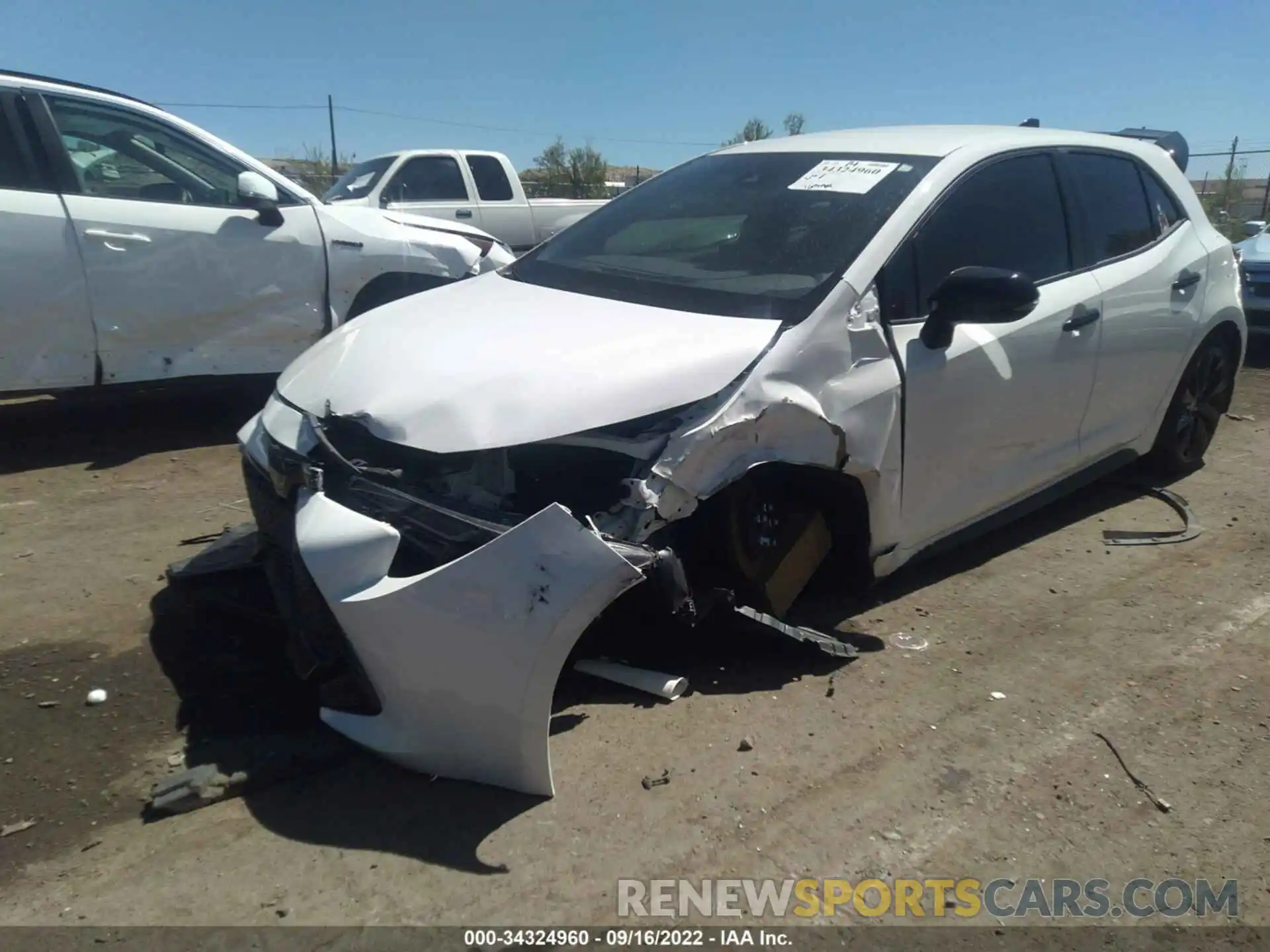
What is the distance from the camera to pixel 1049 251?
4223 mm

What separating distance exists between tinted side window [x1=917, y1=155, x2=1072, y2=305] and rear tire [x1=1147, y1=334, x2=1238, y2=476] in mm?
1425

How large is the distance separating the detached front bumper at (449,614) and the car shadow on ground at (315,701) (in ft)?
0.45

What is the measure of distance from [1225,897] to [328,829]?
222cm

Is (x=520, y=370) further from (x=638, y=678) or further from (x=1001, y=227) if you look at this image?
(x=1001, y=227)

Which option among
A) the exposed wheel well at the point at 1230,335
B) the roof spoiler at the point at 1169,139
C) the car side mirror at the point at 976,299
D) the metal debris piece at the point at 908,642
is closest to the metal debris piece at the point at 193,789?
the metal debris piece at the point at 908,642

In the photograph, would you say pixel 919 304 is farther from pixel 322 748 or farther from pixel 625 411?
pixel 322 748

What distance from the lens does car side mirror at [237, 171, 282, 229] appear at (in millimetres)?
5957

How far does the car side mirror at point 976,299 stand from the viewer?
3393 millimetres

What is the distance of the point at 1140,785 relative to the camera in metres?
2.94

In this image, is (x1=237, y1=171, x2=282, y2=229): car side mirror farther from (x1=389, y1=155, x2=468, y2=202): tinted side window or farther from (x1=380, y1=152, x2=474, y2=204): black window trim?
(x1=389, y1=155, x2=468, y2=202): tinted side window

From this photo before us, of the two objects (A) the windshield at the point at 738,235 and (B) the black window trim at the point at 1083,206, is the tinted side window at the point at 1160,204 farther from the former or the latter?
(A) the windshield at the point at 738,235

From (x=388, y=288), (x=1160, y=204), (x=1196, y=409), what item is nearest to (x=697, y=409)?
(x=1160, y=204)

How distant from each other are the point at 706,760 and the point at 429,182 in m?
11.4

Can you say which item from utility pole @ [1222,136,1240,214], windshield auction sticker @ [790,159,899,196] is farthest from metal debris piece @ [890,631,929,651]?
utility pole @ [1222,136,1240,214]
